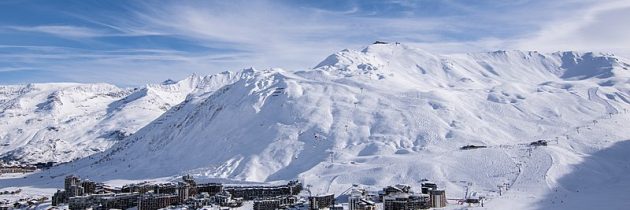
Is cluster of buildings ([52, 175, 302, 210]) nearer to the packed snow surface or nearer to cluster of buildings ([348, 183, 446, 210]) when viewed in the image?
the packed snow surface

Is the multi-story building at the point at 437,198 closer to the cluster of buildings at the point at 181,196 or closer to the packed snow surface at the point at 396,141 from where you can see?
the packed snow surface at the point at 396,141

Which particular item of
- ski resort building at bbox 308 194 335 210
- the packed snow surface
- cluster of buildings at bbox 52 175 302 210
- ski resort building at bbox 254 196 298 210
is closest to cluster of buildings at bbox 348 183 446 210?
ski resort building at bbox 308 194 335 210

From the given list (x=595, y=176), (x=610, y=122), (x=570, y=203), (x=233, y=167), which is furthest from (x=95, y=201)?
(x=610, y=122)

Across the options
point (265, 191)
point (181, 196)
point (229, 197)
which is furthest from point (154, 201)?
point (265, 191)

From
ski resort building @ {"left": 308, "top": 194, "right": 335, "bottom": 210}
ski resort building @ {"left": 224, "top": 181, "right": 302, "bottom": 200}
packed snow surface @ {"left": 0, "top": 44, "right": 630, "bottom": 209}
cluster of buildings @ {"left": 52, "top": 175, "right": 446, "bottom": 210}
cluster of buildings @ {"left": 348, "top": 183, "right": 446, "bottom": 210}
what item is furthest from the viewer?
packed snow surface @ {"left": 0, "top": 44, "right": 630, "bottom": 209}

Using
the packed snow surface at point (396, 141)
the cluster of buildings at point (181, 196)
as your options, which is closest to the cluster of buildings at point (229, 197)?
the cluster of buildings at point (181, 196)

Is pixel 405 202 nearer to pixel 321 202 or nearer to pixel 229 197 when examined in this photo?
pixel 321 202

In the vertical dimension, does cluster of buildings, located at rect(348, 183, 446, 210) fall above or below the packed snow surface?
below

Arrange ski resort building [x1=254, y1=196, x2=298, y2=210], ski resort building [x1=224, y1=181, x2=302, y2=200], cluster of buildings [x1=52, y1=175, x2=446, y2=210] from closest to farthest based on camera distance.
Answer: cluster of buildings [x1=52, y1=175, x2=446, y2=210], ski resort building [x1=254, y1=196, x2=298, y2=210], ski resort building [x1=224, y1=181, x2=302, y2=200]

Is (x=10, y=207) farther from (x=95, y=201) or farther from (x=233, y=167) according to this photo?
(x=233, y=167)
